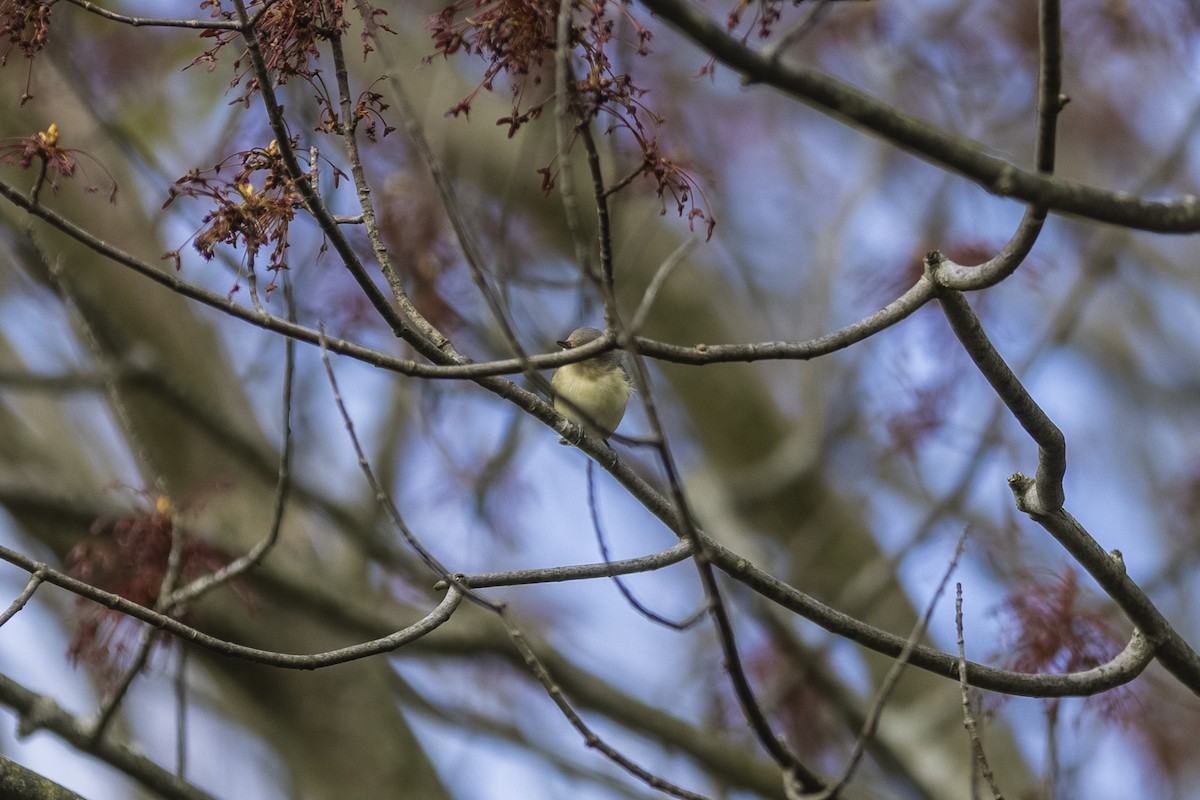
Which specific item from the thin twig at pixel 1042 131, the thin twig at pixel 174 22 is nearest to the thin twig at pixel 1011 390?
the thin twig at pixel 1042 131

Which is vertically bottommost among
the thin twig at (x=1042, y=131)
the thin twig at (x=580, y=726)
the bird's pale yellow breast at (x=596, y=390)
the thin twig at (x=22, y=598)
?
the thin twig at (x=22, y=598)

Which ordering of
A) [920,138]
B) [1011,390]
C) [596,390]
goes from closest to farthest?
[920,138] → [1011,390] → [596,390]

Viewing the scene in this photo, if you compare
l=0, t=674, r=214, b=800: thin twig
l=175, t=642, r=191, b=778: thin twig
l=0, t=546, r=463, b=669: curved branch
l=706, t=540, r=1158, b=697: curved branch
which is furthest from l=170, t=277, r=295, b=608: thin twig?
l=706, t=540, r=1158, b=697: curved branch

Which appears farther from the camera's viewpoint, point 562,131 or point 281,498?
point 281,498

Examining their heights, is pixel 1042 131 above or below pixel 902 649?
above

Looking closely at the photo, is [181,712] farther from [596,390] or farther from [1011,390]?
[1011,390]

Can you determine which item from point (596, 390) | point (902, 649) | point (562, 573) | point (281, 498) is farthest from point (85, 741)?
point (596, 390)

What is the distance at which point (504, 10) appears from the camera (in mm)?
1895

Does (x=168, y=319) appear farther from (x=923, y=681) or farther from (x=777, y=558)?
(x=923, y=681)

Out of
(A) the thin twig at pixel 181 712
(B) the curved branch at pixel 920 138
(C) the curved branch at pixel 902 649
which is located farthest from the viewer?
(A) the thin twig at pixel 181 712

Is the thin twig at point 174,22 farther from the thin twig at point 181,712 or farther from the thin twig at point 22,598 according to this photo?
the thin twig at point 181,712

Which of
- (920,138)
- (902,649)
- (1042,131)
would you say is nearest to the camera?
(920,138)

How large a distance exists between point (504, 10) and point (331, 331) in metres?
3.06

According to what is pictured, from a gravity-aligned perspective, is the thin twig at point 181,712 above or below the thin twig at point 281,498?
below
